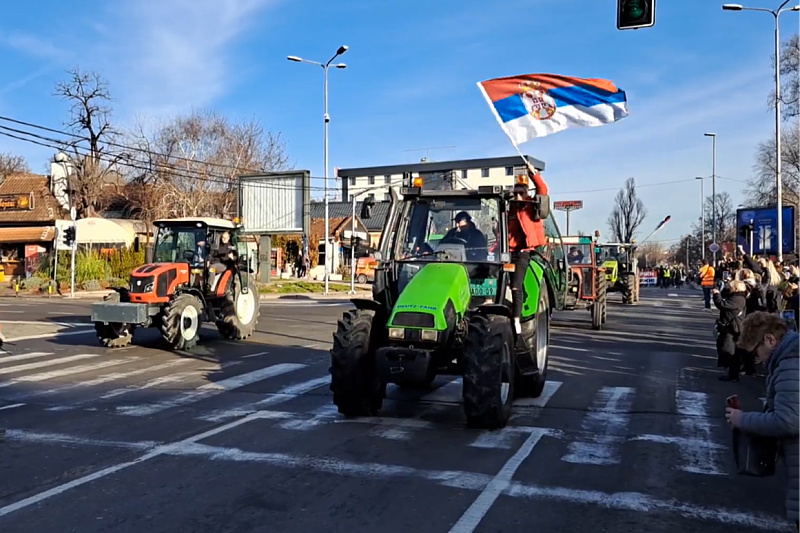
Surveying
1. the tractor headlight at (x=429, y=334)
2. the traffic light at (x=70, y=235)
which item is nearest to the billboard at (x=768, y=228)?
the tractor headlight at (x=429, y=334)

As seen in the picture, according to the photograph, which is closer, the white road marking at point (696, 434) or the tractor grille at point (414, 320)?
the white road marking at point (696, 434)

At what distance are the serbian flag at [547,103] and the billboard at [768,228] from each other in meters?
20.7

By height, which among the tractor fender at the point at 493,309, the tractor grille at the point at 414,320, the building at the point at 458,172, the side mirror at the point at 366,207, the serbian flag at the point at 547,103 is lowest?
the tractor grille at the point at 414,320

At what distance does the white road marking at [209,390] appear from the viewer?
8.79m

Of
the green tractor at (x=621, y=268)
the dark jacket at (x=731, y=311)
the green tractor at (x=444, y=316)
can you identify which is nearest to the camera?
the green tractor at (x=444, y=316)

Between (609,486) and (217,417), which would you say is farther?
(217,417)

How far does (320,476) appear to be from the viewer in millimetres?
6039

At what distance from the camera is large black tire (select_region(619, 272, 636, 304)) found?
3089cm

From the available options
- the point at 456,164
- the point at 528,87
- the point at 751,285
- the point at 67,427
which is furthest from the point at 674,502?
the point at 456,164

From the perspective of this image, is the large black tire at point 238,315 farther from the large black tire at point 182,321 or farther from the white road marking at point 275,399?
the white road marking at point 275,399

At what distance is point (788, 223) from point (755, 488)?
27.1 m

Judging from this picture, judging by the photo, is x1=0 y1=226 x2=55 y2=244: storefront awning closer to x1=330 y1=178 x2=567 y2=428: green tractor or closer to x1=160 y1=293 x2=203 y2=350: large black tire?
x1=160 y1=293 x2=203 y2=350: large black tire

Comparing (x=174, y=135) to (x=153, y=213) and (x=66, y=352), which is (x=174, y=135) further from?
(x=66, y=352)

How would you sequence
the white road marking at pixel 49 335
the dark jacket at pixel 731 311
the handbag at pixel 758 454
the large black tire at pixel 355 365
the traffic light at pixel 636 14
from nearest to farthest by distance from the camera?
the handbag at pixel 758 454, the large black tire at pixel 355 365, the traffic light at pixel 636 14, the dark jacket at pixel 731 311, the white road marking at pixel 49 335
